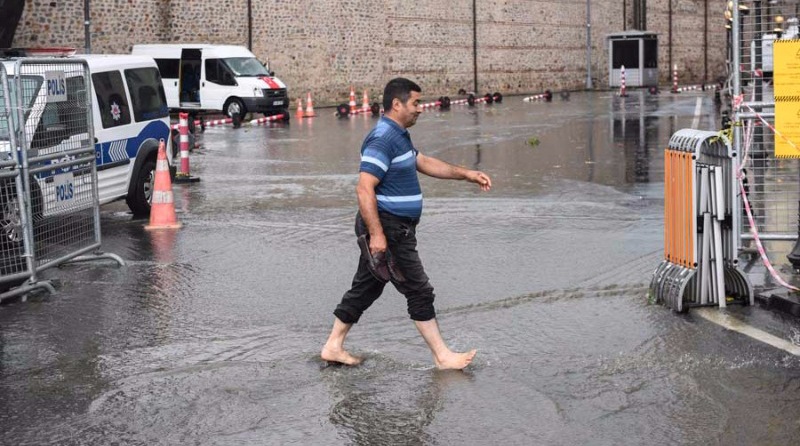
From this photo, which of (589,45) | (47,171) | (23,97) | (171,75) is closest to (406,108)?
(47,171)

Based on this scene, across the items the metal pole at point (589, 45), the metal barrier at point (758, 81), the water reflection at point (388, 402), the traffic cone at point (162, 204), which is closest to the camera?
the water reflection at point (388, 402)

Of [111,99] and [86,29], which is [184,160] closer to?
[111,99]

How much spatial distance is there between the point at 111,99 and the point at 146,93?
881 millimetres

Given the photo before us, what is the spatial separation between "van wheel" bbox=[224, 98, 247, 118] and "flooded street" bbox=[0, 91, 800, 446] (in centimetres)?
2009

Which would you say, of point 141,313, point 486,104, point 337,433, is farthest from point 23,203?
point 486,104

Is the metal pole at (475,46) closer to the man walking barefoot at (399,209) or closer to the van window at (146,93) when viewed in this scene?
the van window at (146,93)

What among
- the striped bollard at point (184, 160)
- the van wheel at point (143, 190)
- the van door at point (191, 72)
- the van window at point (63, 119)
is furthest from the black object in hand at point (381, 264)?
the van door at point (191, 72)

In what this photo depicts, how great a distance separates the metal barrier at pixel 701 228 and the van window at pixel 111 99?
6.70 m

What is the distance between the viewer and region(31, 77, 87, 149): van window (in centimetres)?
1048

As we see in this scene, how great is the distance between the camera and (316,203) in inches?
598

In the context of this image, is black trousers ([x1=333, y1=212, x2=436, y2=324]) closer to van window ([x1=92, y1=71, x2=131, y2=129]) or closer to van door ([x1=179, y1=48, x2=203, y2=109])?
van window ([x1=92, y1=71, x2=131, y2=129])

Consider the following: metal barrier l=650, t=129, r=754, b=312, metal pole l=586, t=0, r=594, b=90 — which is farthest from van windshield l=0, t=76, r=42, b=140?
metal pole l=586, t=0, r=594, b=90

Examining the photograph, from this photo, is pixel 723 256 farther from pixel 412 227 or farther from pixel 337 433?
pixel 337 433

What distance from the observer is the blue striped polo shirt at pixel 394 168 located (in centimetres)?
703
